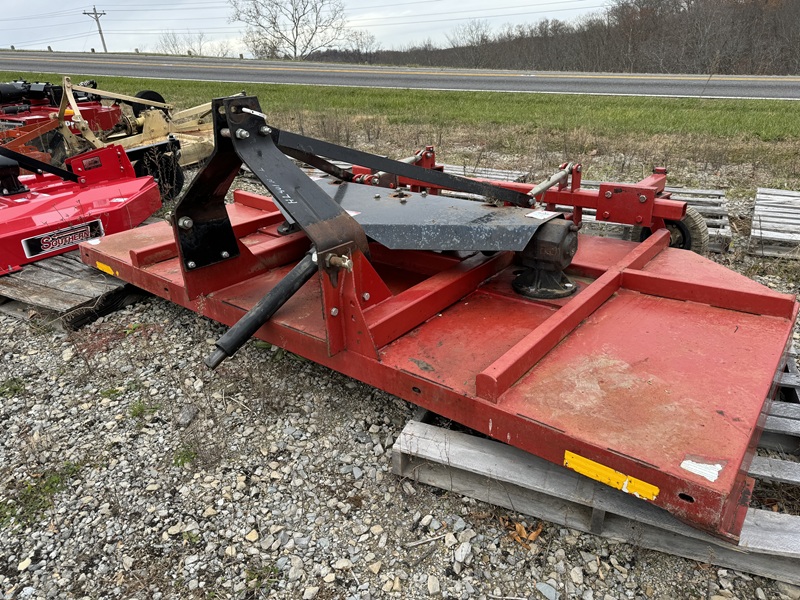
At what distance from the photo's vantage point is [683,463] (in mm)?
1826

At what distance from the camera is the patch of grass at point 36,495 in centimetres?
242

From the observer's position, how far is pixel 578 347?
253 cm

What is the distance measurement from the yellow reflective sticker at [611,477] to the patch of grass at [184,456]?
5.57ft

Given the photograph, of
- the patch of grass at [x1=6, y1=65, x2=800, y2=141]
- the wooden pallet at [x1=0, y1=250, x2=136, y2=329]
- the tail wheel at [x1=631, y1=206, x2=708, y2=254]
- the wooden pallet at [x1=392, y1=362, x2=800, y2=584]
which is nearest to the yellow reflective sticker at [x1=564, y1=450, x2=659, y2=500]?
the wooden pallet at [x1=392, y1=362, x2=800, y2=584]

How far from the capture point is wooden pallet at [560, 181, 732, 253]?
189 inches

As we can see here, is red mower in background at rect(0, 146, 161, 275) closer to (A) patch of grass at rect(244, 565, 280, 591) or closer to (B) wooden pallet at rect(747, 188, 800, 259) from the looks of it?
(A) patch of grass at rect(244, 565, 280, 591)

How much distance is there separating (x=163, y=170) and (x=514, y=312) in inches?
190

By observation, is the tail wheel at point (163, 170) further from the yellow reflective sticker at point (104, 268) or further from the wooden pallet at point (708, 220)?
the wooden pallet at point (708, 220)

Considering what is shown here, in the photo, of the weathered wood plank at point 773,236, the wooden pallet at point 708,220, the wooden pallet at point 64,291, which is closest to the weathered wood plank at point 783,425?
the wooden pallet at point 708,220

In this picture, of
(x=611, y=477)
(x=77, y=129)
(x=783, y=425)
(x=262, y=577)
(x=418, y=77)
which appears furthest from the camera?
(x=418, y=77)

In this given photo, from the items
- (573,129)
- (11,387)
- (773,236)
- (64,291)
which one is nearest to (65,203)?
(64,291)

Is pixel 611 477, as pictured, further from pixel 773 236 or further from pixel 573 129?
pixel 573 129

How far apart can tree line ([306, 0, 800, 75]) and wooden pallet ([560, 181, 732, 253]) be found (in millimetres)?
18258

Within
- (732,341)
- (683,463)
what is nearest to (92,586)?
(683,463)
